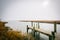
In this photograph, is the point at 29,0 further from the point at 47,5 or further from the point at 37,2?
the point at 47,5

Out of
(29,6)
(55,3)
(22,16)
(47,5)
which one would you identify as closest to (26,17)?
(22,16)

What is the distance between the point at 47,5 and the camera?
13.9ft

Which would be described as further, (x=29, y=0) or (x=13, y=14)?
(x=29, y=0)

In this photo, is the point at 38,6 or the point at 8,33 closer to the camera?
the point at 8,33

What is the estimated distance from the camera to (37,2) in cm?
419

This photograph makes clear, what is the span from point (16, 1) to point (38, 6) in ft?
3.10

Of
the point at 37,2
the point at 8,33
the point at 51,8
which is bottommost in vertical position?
the point at 8,33

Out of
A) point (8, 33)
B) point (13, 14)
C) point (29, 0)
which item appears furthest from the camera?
point (29, 0)

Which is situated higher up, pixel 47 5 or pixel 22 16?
pixel 47 5

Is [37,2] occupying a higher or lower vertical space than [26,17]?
higher

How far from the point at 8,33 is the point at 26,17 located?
10.8 ft

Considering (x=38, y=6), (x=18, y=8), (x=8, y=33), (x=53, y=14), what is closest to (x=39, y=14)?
(x=38, y=6)

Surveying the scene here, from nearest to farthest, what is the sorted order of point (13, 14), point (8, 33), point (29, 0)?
1. point (8, 33)
2. point (13, 14)
3. point (29, 0)

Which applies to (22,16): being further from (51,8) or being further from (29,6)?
(51,8)
